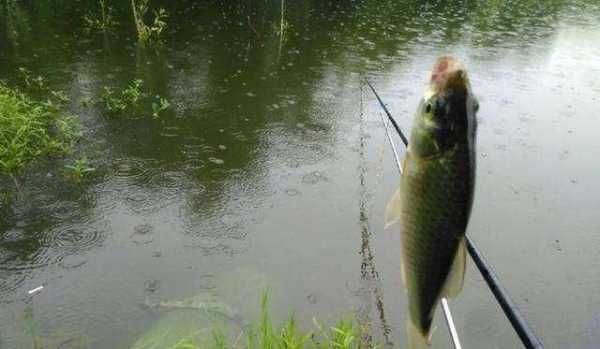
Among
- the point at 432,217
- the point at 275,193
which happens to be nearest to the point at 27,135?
the point at 275,193

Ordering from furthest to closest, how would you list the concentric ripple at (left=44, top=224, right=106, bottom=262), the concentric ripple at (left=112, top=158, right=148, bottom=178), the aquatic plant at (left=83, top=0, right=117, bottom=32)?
the aquatic plant at (left=83, top=0, right=117, bottom=32), the concentric ripple at (left=112, top=158, right=148, bottom=178), the concentric ripple at (left=44, top=224, right=106, bottom=262)

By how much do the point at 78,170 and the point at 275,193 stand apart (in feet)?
6.06

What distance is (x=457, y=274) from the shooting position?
1.08m

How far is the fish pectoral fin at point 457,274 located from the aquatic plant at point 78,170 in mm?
4131

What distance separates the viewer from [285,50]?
31.5 ft

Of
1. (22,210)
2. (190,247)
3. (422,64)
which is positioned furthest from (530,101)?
(22,210)

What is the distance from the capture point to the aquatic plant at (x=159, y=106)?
6035mm

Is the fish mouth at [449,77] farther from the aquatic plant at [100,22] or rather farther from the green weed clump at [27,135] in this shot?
the aquatic plant at [100,22]

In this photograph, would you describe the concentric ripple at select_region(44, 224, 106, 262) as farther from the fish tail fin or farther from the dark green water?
the fish tail fin

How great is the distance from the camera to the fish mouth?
3.03 ft

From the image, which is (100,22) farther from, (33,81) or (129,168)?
(129,168)

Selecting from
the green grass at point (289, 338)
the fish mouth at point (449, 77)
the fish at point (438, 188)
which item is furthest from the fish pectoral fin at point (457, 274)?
the green grass at point (289, 338)

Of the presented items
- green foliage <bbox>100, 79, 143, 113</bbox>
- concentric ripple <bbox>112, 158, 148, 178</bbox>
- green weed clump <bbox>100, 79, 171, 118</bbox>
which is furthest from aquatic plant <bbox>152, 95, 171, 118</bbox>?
concentric ripple <bbox>112, 158, 148, 178</bbox>

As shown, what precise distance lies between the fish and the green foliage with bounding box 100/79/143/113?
5.54 m
